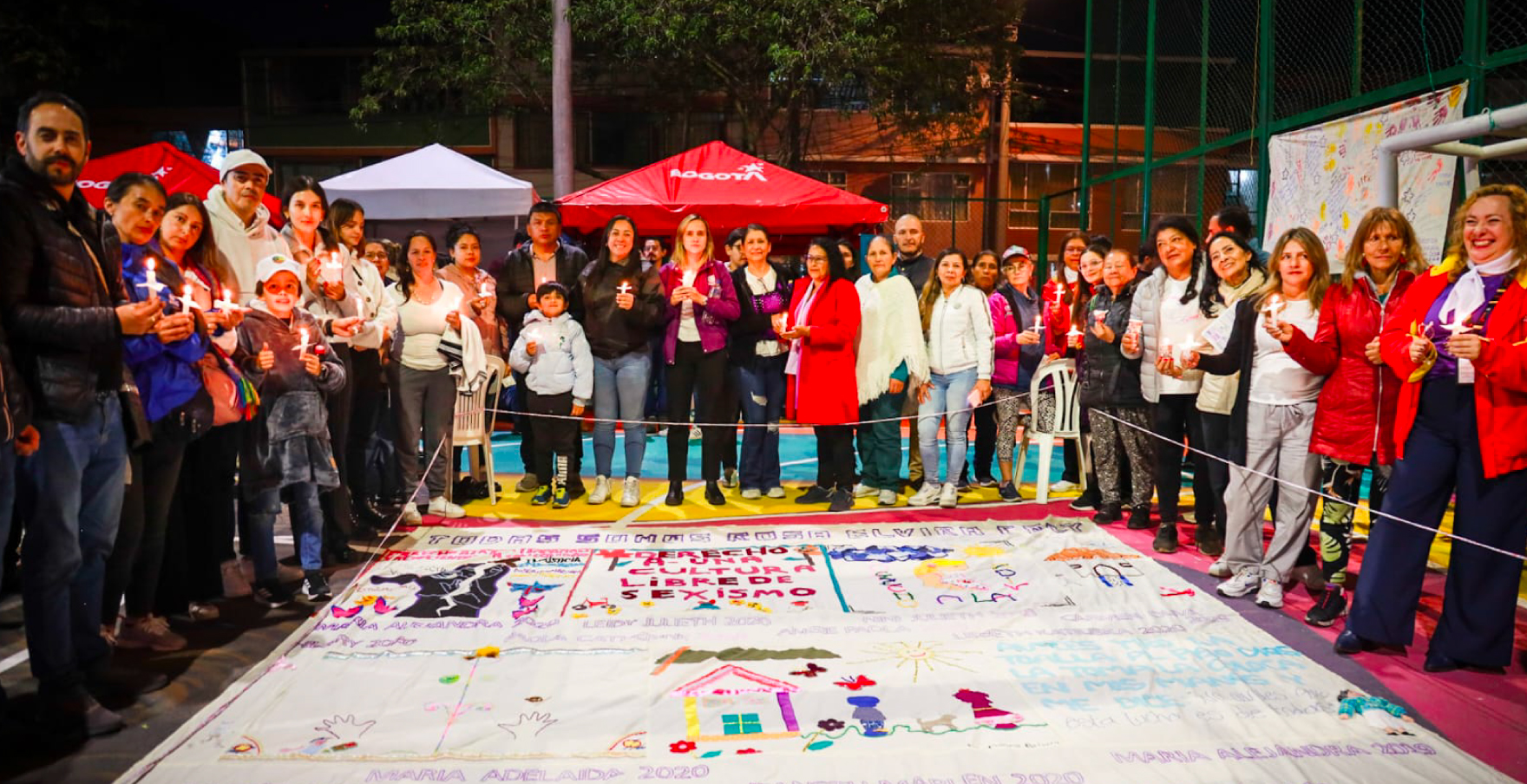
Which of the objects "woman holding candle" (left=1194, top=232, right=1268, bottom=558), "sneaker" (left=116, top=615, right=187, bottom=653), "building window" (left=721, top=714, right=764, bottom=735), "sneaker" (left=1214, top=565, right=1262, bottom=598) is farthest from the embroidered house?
"woman holding candle" (left=1194, top=232, right=1268, bottom=558)

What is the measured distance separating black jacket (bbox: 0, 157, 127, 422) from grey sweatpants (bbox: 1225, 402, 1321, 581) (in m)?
4.52

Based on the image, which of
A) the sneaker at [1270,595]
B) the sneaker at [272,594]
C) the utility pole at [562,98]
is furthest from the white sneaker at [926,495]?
the utility pole at [562,98]

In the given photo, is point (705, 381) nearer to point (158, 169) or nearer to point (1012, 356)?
point (1012, 356)

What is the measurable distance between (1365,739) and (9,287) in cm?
427

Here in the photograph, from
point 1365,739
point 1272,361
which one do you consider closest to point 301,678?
point 1365,739

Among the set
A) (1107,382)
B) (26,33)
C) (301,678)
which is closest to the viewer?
(301,678)

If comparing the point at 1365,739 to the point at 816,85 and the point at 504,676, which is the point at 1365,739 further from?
the point at 816,85

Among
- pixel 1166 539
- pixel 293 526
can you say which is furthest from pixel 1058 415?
pixel 293 526

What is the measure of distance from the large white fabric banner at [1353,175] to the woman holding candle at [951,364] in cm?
232

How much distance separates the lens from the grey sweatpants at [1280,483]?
4.39m

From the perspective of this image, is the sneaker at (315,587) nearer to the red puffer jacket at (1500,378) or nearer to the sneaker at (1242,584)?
the sneaker at (1242,584)

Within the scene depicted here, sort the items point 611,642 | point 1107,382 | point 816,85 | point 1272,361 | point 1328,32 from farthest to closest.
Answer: point 816,85
point 1328,32
point 1107,382
point 1272,361
point 611,642

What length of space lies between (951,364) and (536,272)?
288 centimetres

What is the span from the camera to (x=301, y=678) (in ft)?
11.4
